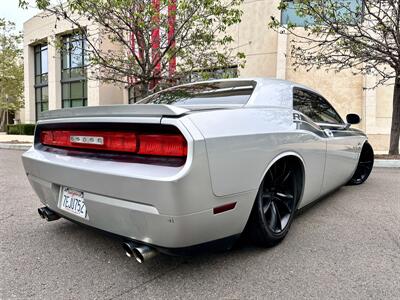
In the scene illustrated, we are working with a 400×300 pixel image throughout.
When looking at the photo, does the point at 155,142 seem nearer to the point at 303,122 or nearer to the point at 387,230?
the point at 303,122

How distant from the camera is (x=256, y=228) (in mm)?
2445

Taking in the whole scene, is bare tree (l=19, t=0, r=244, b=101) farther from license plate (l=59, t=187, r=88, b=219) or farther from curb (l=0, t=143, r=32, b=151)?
license plate (l=59, t=187, r=88, b=219)

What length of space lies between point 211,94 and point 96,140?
116 centimetres

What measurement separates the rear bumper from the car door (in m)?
1.52

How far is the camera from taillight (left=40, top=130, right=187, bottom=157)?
75.8 inches

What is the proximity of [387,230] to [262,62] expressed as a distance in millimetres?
12439

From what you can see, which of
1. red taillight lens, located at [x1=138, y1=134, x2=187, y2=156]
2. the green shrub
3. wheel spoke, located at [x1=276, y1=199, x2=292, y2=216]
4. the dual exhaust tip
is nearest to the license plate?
the dual exhaust tip

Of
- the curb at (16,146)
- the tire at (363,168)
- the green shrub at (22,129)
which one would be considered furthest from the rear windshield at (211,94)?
the green shrub at (22,129)

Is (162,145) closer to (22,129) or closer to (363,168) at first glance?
(363,168)

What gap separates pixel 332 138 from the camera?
348 cm

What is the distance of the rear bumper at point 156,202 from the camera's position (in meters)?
1.82

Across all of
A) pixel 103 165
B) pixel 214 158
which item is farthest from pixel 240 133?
pixel 103 165

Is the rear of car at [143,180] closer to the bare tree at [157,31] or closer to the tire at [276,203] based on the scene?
the tire at [276,203]

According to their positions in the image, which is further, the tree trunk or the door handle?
the tree trunk
